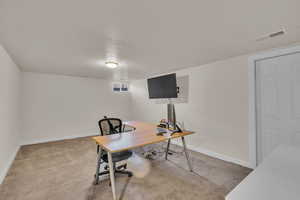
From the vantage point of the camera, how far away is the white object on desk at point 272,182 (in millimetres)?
708

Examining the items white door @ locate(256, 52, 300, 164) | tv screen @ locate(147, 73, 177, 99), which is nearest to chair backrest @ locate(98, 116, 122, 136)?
tv screen @ locate(147, 73, 177, 99)

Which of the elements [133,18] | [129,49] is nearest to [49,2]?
[133,18]

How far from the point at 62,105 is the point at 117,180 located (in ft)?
12.2

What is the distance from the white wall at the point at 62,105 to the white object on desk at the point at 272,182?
5.34 m

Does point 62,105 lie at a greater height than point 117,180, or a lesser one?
greater

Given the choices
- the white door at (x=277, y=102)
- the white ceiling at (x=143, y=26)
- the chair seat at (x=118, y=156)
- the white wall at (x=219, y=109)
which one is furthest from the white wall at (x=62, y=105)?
the white door at (x=277, y=102)

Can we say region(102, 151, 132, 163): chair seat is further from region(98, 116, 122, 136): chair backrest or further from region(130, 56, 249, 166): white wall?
region(130, 56, 249, 166): white wall

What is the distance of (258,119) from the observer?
2.59 meters

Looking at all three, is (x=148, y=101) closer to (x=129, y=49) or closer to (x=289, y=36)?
(x=129, y=49)

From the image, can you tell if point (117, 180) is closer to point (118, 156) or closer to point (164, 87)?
point (118, 156)

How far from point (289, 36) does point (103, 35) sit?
263cm

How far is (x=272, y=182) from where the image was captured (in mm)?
822

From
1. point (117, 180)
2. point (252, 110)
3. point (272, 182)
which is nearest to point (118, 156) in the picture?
point (117, 180)

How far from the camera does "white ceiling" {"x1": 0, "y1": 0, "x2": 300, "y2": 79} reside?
1.29 meters
